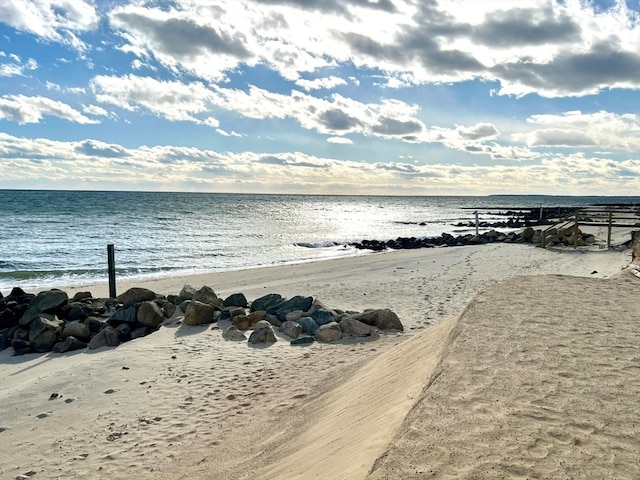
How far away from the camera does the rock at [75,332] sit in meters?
9.67

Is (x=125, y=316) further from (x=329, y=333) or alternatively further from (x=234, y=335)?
(x=329, y=333)

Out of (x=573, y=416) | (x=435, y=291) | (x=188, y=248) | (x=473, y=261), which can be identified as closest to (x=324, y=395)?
(x=573, y=416)

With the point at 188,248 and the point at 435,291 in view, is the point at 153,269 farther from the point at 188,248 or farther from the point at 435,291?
the point at 435,291

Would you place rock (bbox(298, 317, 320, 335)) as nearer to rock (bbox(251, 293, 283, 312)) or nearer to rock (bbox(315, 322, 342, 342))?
rock (bbox(315, 322, 342, 342))

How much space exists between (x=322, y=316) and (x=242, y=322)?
1.64 metres

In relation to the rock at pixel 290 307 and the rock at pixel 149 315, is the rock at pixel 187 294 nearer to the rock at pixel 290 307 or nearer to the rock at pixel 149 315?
the rock at pixel 149 315

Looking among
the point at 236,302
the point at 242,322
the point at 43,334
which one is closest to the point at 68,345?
the point at 43,334

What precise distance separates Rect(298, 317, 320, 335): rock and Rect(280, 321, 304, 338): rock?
0.09m

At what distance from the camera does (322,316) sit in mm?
10195

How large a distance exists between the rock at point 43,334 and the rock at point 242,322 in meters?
3.40

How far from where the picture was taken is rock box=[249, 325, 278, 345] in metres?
9.26

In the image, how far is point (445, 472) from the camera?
9.20 feet

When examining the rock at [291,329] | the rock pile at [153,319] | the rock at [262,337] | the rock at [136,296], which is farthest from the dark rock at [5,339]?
the rock at [291,329]

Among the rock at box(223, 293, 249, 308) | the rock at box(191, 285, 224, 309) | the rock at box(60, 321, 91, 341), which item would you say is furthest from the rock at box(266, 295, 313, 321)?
the rock at box(60, 321, 91, 341)
